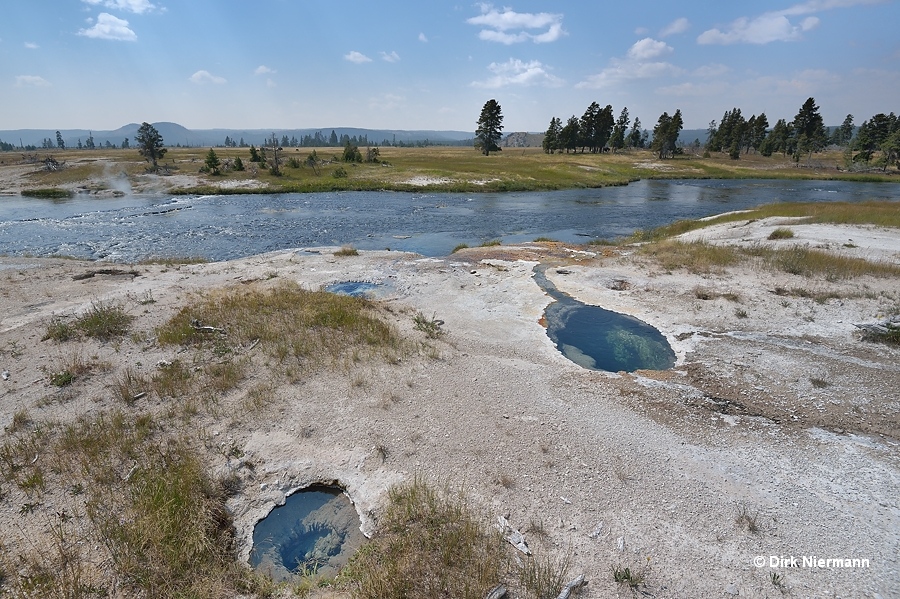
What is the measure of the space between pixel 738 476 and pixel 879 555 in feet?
6.68

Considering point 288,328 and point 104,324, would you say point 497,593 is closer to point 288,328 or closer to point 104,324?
point 288,328

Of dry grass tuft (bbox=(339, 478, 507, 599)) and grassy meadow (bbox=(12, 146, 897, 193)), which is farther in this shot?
grassy meadow (bbox=(12, 146, 897, 193))

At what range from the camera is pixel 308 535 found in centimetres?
710

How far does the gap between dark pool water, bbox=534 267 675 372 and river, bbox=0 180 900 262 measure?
46.0ft

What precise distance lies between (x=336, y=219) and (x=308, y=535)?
37760 millimetres

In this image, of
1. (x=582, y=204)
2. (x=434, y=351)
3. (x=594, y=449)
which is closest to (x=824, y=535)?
(x=594, y=449)

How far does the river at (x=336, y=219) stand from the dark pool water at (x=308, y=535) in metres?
22.4

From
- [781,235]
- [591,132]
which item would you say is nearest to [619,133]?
[591,132]

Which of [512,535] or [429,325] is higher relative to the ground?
[429,325]

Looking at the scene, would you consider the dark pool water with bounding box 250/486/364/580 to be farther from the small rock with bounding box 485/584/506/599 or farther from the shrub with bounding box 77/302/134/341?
the shrub with bounding box 77/302/134/341

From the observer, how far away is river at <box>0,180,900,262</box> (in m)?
31.6

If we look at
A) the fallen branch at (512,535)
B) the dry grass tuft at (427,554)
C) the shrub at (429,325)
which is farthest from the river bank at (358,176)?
the fallen branch at (512,535)

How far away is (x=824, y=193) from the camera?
62281 millimetres

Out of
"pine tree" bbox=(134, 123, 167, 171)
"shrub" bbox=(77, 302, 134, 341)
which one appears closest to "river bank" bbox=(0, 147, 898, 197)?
"pine tree" bbox=(134, 123, 167, 171)
